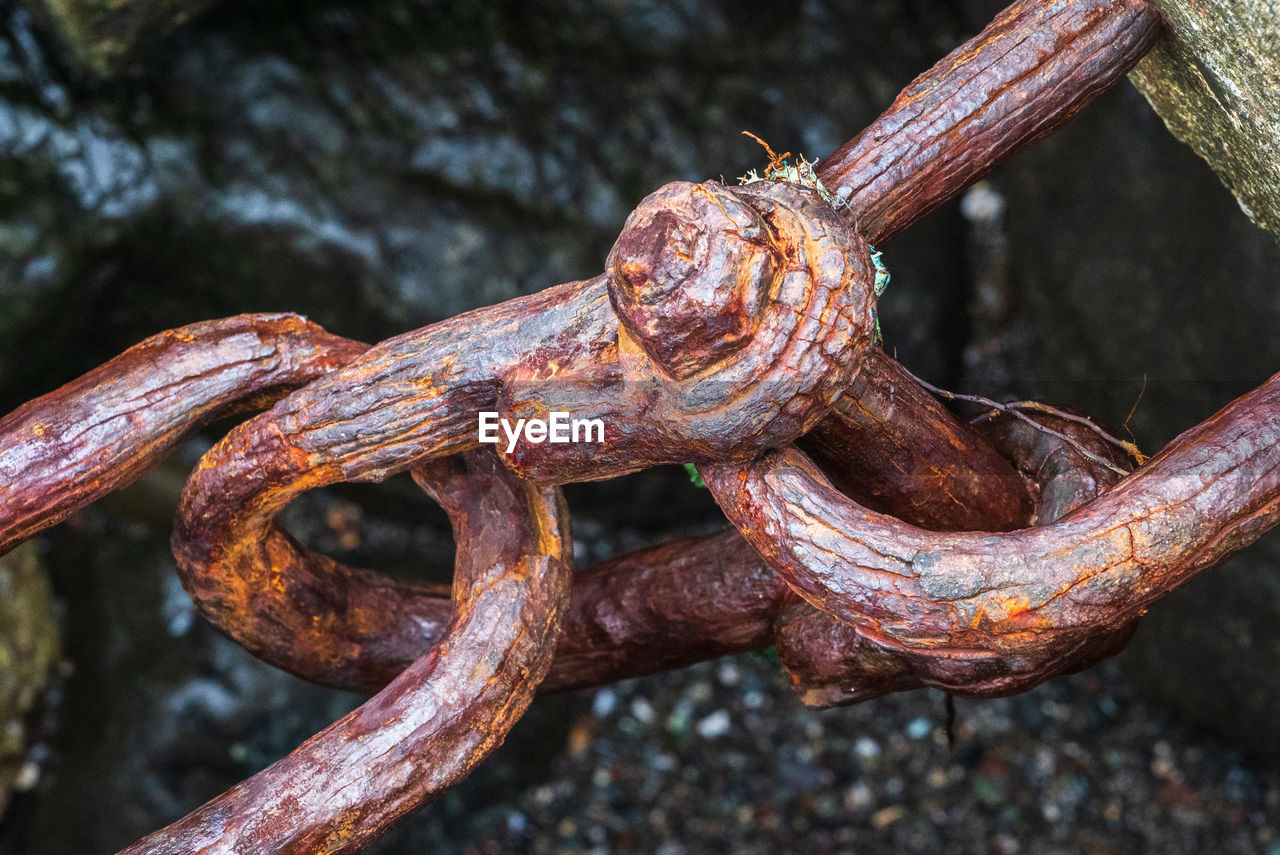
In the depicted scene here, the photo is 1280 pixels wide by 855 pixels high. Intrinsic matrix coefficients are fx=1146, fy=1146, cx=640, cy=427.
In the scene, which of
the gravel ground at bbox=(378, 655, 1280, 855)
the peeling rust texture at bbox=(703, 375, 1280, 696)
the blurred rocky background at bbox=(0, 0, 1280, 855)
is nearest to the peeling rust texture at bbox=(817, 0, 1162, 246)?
the peeling rust texture at bbox=(703, 375, 1280, 696)

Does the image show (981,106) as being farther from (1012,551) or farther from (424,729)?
(424,729)

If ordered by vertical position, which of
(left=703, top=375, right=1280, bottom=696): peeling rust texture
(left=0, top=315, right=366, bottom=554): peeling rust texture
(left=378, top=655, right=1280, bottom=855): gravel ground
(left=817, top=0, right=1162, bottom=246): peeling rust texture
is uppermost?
(left=0, top=315, right=366, bottom=554): peeling rust texture

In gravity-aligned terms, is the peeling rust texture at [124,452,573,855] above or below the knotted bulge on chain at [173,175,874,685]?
below

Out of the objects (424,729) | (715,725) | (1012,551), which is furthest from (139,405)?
(715,725)

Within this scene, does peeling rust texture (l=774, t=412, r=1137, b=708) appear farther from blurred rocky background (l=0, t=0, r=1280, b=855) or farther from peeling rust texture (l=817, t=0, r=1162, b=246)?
blurred rocky background (l=0, t=0, r=1280, b=855)

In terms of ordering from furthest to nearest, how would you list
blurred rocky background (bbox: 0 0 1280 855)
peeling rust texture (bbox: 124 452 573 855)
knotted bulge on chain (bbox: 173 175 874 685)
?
blurred rocky background (bbox: 0 0 1280 855)
peeling rust texture (bbox: 124 452 573 855)
knotted bulge on chain (bbox: 173 175 874 685)

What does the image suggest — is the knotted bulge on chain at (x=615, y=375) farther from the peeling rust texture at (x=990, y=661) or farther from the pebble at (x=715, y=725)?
the pebble at (x=715, y=725)
